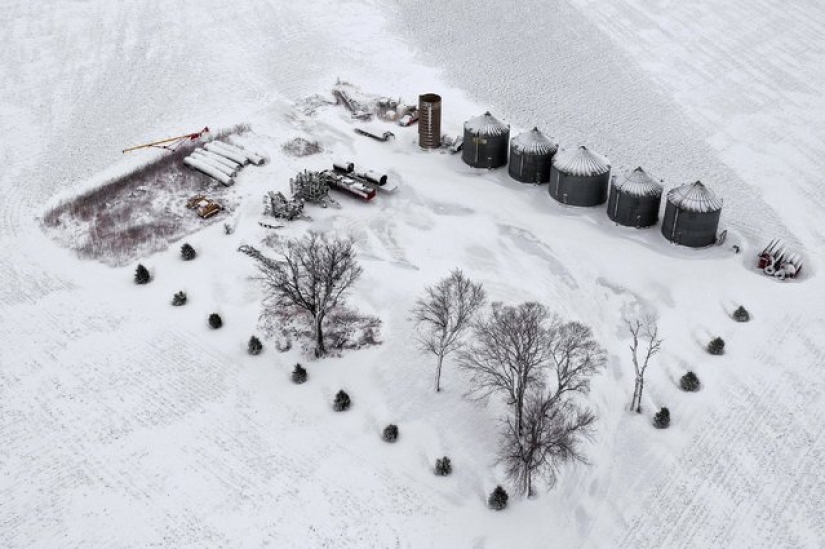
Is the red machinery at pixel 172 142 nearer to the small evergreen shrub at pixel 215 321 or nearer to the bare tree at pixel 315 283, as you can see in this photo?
the bare tree at pixel 315 283

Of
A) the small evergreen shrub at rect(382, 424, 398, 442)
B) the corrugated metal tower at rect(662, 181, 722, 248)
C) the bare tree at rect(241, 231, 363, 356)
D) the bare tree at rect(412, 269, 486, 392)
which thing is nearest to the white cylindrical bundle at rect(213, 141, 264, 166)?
the bare tree at rect(241, 231, 363, 356)

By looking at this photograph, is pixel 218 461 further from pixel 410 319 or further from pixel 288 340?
pixel 410 319

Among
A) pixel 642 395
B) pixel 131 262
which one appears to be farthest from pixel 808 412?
pixel 131 262

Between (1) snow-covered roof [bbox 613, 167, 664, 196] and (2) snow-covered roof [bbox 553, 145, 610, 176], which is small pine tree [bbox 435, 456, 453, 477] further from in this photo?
(2) snow-covered roof [bbox 553, 145, 610, 176]

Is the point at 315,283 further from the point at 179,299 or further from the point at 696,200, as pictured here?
the point at 696,200

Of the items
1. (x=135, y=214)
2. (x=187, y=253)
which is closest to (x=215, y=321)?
(x=187, y=253)

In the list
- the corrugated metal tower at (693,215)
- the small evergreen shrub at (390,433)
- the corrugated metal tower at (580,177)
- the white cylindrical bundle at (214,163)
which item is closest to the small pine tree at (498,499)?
the small evergreen shrub at (390,433)
